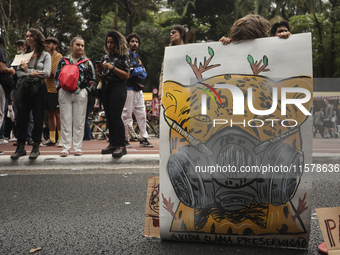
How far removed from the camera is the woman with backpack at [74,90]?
6.01 meters

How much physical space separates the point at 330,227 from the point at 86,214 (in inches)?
78.0

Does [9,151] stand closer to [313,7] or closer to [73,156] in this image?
[73,156]

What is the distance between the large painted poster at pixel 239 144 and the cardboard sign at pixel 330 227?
0.32 feet

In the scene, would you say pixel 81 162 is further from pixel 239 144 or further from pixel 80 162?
pixel 239 144

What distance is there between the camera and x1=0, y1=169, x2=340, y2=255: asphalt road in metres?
2.66

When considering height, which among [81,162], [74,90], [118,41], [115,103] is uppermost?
[118,41]

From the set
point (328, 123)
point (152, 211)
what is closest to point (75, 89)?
point (152, 211)

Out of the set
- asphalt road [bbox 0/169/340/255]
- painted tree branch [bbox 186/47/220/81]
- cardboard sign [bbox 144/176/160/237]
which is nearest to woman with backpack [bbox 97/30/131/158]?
asphalt road [bbox 0/169/340/255]

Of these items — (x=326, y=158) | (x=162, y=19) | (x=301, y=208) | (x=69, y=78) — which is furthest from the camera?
(x=162, y=19)

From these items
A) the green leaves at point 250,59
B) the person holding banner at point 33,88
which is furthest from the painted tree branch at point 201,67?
the person holding banner at point 33,88

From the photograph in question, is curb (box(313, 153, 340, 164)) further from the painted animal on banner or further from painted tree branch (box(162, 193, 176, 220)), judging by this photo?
painted tree branch (box(162, 193, 176, 220))

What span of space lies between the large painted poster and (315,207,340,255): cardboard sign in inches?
3.9

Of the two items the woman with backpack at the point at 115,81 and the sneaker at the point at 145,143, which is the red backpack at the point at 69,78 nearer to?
the woman with backpack at the point at 115,81

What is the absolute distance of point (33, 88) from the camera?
595cm
